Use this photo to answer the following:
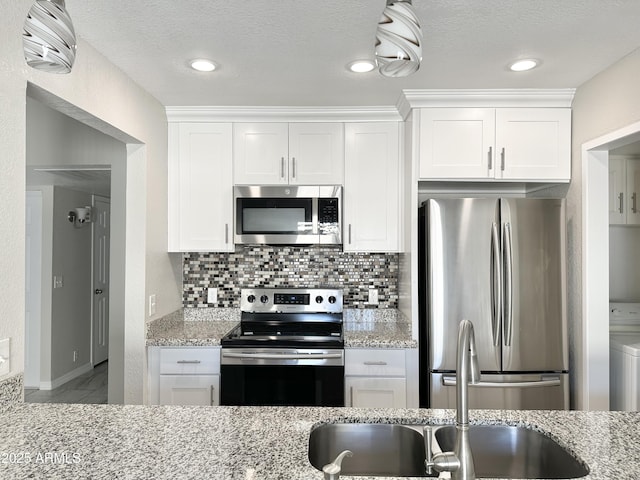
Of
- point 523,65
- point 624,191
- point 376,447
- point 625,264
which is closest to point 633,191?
point 624,191

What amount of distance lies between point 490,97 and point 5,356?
2710 millimetres

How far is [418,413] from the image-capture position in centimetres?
146

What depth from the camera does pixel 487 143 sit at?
274cm

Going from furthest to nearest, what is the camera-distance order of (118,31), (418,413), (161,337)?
1. (161,337)
2. (118,31)
3. (418,413)

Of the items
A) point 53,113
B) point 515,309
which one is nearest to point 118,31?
point 53,113

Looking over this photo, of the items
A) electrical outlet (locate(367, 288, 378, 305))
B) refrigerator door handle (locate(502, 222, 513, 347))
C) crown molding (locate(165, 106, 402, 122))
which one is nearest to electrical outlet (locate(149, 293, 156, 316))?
crown molding (locate(165, 106, 402, 122))

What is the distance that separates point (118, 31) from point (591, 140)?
248 centimetres

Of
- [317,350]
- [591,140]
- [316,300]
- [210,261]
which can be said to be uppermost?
[591,140]

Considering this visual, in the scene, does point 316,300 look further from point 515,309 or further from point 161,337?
point 515,309

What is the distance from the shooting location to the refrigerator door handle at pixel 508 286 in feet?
8.23

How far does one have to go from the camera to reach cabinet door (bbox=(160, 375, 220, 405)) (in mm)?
2688

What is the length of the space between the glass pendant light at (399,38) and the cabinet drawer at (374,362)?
1.96 m

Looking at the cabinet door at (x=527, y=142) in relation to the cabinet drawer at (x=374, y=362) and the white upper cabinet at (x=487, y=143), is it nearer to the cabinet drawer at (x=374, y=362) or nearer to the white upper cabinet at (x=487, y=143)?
the white upper cabinet at (x=487, y=143)

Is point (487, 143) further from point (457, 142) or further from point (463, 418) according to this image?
point (463, 418)
